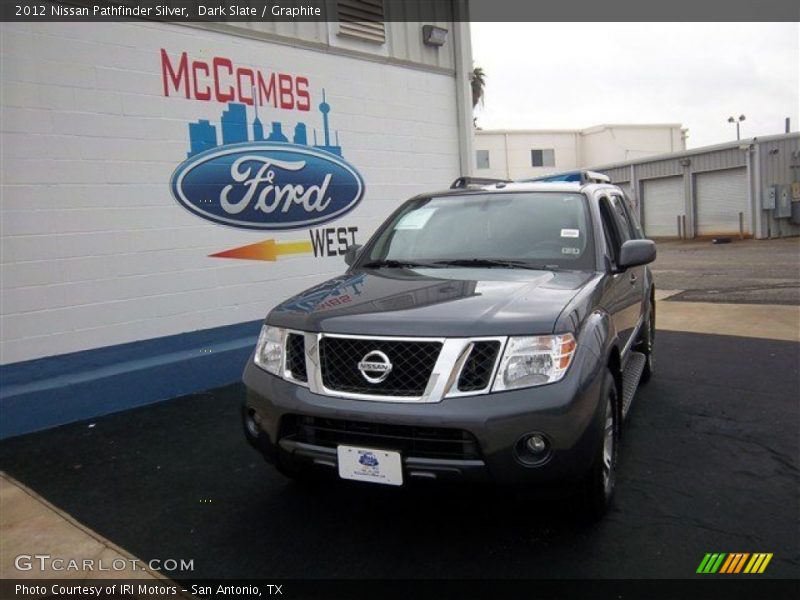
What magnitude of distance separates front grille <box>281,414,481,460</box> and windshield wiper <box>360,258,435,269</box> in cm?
129

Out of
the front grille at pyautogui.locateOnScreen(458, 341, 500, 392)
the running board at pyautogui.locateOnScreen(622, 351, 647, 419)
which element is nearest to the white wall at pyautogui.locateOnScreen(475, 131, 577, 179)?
the running board at pyautogui.locateOnScreen(622, 351, 647, 419)

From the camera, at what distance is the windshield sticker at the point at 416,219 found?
14.0 ft

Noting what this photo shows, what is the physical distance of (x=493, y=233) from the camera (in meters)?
3.91

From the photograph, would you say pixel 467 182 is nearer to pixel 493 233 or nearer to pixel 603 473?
pixel 493 233

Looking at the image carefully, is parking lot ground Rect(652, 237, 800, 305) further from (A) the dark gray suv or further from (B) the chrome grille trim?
(B) the chrome grille trim

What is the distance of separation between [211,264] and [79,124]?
5.41ft

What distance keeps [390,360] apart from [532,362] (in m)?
0.61

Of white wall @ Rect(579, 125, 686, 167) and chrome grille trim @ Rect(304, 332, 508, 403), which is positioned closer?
chrome grille trim @ Rect(304, 332, 508, 403)

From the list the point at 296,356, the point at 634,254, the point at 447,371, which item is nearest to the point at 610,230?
the point at 634,254

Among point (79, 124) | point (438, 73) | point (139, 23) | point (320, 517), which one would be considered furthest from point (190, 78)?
A: point (320, 517)

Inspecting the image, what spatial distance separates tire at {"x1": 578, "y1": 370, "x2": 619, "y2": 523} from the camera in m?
2.91

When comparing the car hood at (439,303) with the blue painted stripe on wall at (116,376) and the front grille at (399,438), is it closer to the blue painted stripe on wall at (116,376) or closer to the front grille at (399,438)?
the front grille at (399,438)

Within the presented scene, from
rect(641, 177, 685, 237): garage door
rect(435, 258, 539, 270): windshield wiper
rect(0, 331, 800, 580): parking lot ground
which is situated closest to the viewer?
rect(0, 331, 800, 580): parking lot ground

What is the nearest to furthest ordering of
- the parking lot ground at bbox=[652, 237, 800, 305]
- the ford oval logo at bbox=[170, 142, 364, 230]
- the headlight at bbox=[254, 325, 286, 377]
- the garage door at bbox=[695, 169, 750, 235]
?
1. the headlight at bbox=[254, 325, 286, 377]
2. the ford oval logo at bbox=[170, 142, 364, 230]
3. the parking lot ground at bbox=[652, 237, 800, 305]
4. the garage door at bbox=[695, 169, 750, 235]
